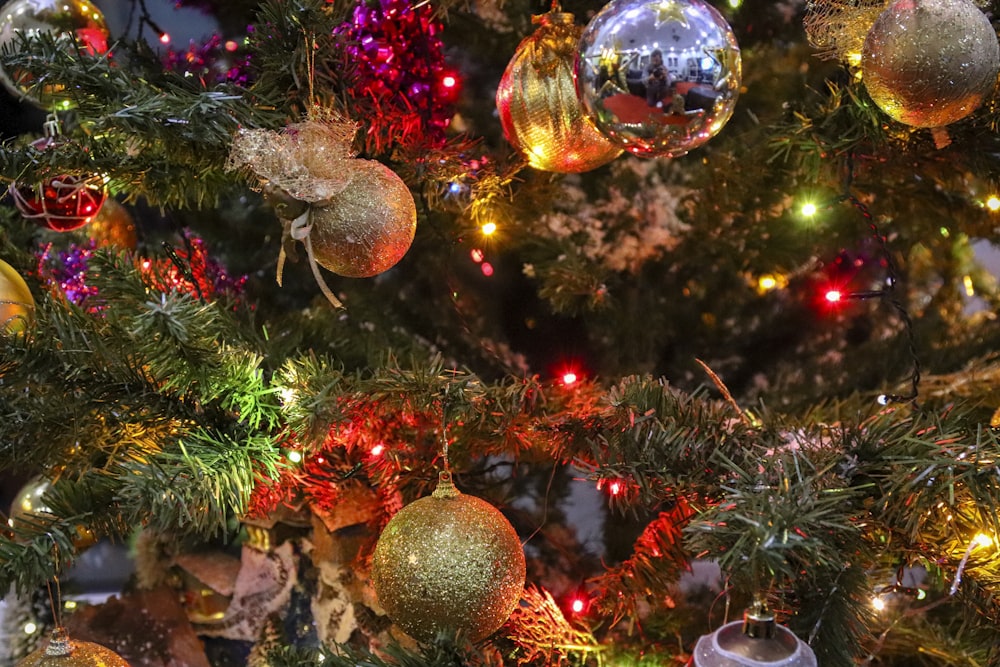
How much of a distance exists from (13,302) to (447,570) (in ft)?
1.30

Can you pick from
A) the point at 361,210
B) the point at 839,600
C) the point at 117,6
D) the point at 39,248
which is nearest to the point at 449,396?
the point at 361,210

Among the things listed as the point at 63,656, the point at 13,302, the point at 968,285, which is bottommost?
the point at 968,285

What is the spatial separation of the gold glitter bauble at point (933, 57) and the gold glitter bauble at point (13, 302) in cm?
63

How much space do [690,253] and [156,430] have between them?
0.62m

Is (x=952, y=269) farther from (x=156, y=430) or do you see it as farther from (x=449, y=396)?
(x=156, y=430)

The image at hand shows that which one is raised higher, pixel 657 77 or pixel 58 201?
pixel 657 77

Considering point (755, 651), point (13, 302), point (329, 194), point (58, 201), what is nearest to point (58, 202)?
point (58, 201)

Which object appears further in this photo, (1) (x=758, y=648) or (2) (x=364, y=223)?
(2) (x=364, y=223)

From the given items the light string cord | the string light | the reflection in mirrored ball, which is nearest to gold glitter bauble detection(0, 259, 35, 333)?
the reflection in mirrored ball

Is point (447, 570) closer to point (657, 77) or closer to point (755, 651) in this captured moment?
point (755, 651)

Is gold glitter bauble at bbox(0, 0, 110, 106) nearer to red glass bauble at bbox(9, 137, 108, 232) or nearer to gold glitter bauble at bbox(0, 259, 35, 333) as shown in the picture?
red glass bauble at bbox(9, 137, 108, 232)

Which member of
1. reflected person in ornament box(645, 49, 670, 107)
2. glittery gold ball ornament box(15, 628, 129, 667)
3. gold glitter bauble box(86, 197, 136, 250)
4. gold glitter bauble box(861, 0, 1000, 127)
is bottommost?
glittery gold ball ornament box(15, 628, 129, 667)

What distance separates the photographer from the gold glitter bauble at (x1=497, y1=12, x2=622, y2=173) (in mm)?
627

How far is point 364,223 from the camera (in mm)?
571
